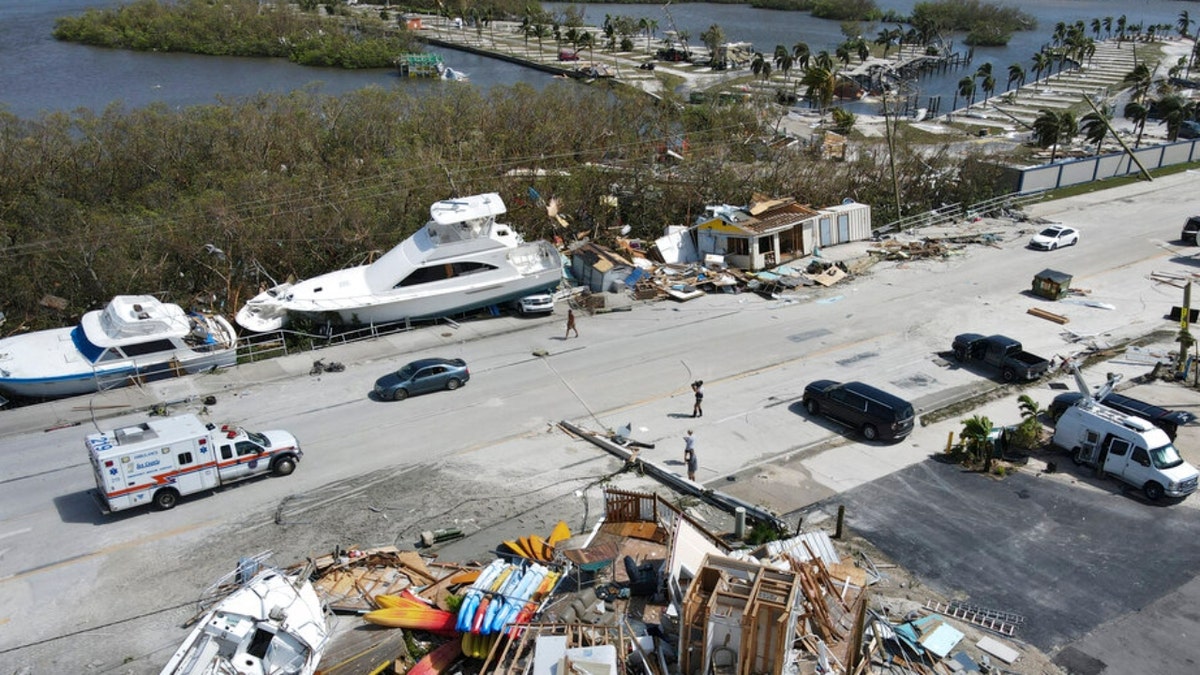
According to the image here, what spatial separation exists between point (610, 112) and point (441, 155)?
1305 cm

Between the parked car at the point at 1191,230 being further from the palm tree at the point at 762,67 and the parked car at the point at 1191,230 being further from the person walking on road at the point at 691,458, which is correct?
the palm tree at the point at 762,67

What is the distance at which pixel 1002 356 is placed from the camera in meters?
28.6

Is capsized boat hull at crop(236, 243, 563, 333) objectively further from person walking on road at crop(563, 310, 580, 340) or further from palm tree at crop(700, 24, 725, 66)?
palm tree at crop(700, 24, 725, 66)

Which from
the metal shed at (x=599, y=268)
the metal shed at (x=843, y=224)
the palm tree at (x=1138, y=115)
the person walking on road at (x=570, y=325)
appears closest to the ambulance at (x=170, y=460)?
the person walking on road at (x=570, y=325)

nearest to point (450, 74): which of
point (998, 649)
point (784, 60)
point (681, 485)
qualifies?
point (784, 60)

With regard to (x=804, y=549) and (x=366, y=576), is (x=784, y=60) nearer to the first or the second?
(x=804, y=549)

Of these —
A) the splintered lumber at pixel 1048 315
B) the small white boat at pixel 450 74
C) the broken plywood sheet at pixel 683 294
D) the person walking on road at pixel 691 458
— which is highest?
the small white boat at pixel 450 74

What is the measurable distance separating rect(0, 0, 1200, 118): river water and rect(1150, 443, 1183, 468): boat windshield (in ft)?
152

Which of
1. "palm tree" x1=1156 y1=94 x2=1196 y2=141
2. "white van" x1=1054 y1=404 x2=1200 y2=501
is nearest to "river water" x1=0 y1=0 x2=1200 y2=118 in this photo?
"palm tree" x1=1156 y1=94 x2=1196 y2=141

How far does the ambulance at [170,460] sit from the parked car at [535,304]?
12.5 metres

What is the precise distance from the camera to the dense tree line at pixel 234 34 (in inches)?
3711

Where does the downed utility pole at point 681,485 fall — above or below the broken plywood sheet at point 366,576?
below

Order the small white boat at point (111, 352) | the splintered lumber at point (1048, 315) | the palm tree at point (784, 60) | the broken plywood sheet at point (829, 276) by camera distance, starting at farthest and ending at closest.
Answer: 1. the palm tree at point (784, 60)
2. the broken plywood sheet at point (829, 276)
3. the splintered lumber at point (1048, 315)
4. the small white boat at point (111, 352)

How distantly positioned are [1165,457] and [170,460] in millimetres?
23825
